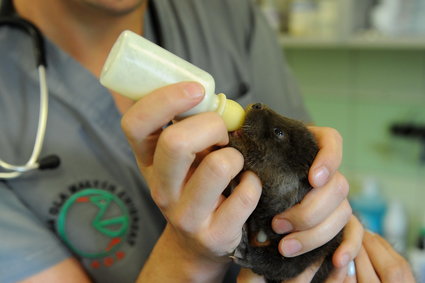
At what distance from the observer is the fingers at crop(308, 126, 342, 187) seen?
0.48 m

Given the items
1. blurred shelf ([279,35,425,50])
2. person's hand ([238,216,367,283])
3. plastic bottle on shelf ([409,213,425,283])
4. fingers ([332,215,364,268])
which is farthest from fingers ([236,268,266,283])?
plastic bottle on shelf ([409,213,425,283])

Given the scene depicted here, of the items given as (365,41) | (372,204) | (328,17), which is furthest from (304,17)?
(372,204)

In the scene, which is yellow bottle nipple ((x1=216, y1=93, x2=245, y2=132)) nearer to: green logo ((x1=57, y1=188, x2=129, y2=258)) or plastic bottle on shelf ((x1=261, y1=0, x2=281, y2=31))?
green logo ((x1=57, y1=188, x2=129, y2=258))

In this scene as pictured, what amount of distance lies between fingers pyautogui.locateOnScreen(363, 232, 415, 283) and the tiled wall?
2.89ft

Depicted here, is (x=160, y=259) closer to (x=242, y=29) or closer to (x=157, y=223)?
(x=157, y=223)

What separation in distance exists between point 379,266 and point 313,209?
→ 0.73 ft

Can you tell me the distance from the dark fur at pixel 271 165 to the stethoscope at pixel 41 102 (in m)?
0.35

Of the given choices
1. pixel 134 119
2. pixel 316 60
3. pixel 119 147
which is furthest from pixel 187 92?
pixel 316 60

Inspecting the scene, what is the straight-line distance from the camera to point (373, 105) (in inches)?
58.1

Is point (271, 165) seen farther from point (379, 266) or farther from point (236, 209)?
point (379, 266)

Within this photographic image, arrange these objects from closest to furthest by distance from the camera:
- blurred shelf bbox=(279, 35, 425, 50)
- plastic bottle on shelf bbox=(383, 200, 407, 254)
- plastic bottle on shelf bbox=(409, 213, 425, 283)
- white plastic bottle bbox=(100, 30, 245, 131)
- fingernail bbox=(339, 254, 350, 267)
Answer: white plastic bottle bbox=(100, 30, 245, 131), fingernail bbox=(339, 254, 350, 267), blurred shelf bbox=(279, 35, 425, 50), plastic bottle on shelf bbox=(409, 213, 425, 283), plastic bottle on shelf bbox=(383, 200, 407, 254)

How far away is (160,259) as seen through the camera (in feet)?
1.87

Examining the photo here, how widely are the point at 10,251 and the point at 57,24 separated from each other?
43cm

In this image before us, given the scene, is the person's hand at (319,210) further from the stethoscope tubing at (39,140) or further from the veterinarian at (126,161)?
the stethoscope tubing at (39,140)
